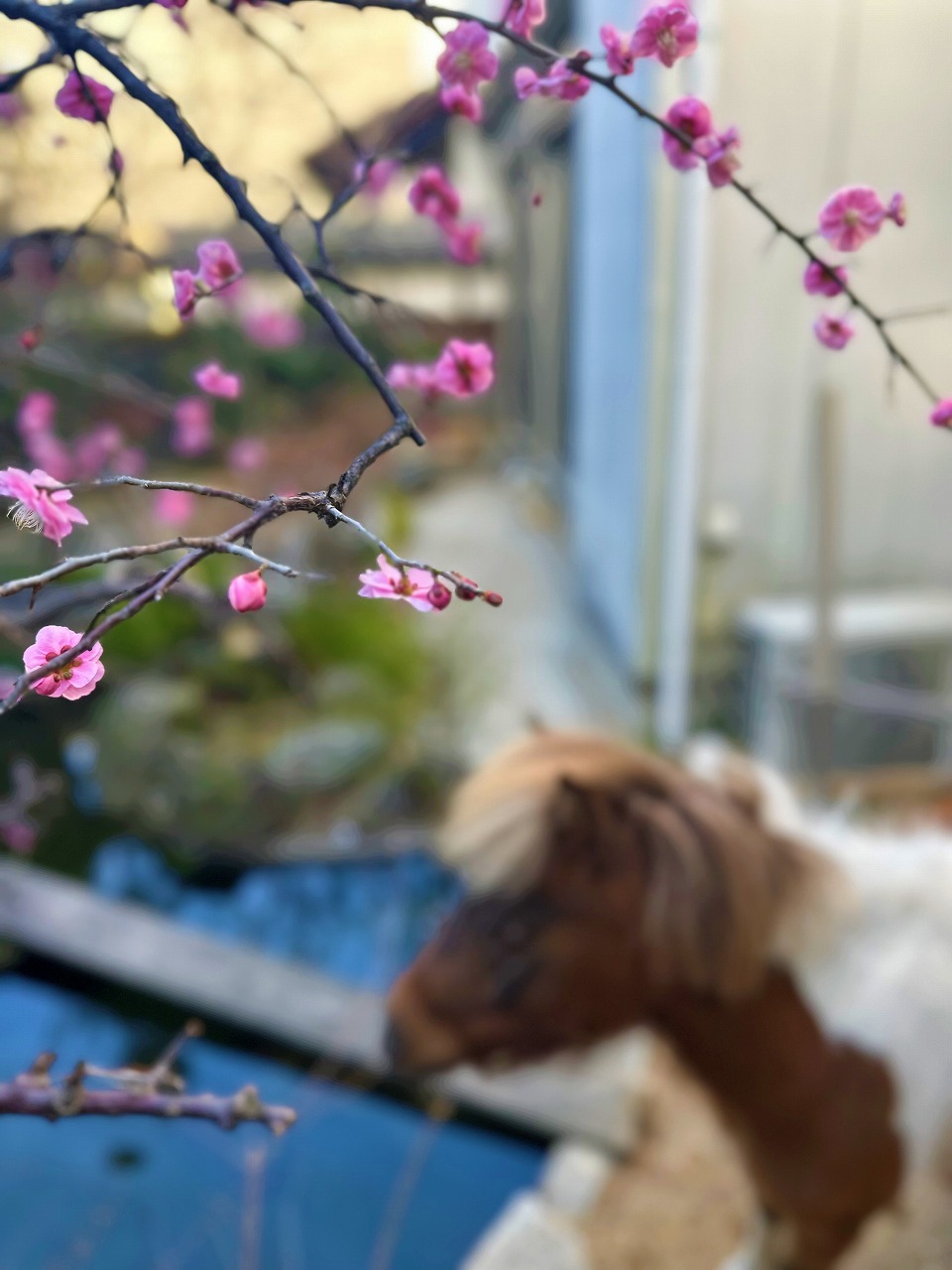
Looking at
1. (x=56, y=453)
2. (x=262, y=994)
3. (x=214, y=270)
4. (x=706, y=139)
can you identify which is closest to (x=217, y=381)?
(x=214, y=270)

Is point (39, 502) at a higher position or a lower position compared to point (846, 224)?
lower

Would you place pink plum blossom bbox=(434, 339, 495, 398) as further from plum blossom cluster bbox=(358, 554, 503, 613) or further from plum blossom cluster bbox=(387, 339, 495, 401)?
A: plum blossom cluster bbox=(358, 554, 503, 613)

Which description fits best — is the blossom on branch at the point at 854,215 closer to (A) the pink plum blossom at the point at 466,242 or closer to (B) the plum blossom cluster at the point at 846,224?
(B) the plum blossom cluster at the point at 846,224

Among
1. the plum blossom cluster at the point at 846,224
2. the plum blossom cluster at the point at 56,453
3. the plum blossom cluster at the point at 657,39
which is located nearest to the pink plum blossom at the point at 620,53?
the plum blossom cluster at the point at 657,39

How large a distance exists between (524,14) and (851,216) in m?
0.19

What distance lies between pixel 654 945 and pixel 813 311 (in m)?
1.59

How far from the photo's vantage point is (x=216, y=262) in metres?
0.47

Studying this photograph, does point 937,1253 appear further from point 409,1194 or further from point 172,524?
point 172,524

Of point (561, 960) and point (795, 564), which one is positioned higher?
point (795, 564)

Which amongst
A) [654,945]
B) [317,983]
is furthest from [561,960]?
[317,983]

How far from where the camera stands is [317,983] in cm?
182

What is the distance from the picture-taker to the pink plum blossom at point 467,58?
0.42 meters

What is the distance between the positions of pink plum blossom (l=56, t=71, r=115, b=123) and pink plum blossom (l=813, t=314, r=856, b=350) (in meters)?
0.39

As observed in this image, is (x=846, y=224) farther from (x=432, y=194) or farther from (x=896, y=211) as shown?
(x=432, y=194)
